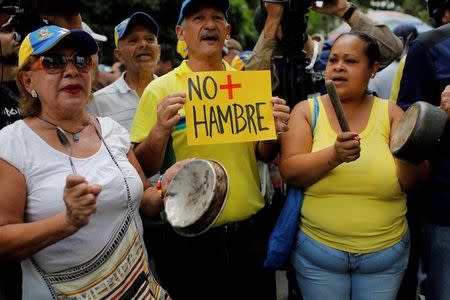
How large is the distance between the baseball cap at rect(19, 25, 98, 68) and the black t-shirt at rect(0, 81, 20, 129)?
27.1 inches

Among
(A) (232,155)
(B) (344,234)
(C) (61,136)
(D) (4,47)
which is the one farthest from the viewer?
(D) (4,47)

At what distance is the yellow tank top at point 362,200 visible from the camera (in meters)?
2.91

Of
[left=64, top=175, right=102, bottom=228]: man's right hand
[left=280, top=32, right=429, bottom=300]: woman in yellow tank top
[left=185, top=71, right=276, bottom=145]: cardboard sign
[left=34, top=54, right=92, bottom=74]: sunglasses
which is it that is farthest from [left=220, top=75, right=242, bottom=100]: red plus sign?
[left=64, top=175, right=102, bottom=228]: man's right hand

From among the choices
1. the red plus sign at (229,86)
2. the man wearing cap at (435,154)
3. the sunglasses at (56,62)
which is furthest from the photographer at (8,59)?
the man wearing cap at (435,154)

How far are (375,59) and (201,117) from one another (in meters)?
0.99

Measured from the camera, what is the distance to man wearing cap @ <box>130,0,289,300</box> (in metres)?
3.15

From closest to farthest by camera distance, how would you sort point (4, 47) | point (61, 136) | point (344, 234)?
point (61, 136) < point (344, 234) < point (4, 47)

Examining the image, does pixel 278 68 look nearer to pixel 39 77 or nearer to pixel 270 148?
pixel 270 148

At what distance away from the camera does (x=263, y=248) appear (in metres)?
3.41

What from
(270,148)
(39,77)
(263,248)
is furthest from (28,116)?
(263,248)

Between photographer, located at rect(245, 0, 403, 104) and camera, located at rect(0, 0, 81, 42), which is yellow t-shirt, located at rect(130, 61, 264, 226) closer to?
photographer, located at rect(245, 0, 403, 104)

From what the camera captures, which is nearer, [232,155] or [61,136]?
[61,136]

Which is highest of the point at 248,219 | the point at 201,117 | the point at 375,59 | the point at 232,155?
the point at 375,59

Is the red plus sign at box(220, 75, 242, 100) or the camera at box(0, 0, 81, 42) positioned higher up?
the camera at box(0, 0, 81, 42)
